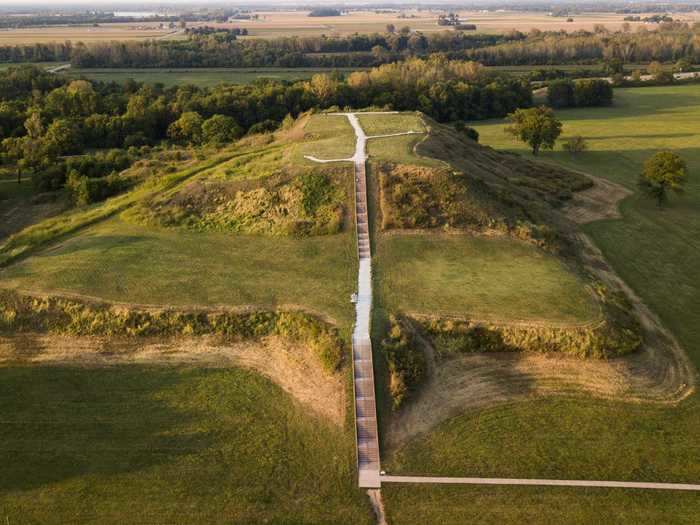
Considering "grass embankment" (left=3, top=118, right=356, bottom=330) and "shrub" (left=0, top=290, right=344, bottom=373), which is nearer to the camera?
"shrub" (left=0, top=290, right=344, bottom=373)

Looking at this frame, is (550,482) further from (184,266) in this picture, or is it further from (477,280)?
(184,266)

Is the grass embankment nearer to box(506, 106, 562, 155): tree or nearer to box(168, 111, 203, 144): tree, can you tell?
box(168, 111, 203, 144): tree

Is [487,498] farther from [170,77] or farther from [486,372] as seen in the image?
[170,77]

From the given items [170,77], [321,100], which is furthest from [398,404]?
[170,77]

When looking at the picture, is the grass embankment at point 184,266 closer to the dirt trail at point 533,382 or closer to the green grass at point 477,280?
the green grass at point 477,280

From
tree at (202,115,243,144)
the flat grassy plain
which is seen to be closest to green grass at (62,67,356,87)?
tree at (202,115,243,144)

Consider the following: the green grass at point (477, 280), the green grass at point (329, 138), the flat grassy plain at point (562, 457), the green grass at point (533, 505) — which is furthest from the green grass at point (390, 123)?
the green grass at point (533, 505)
